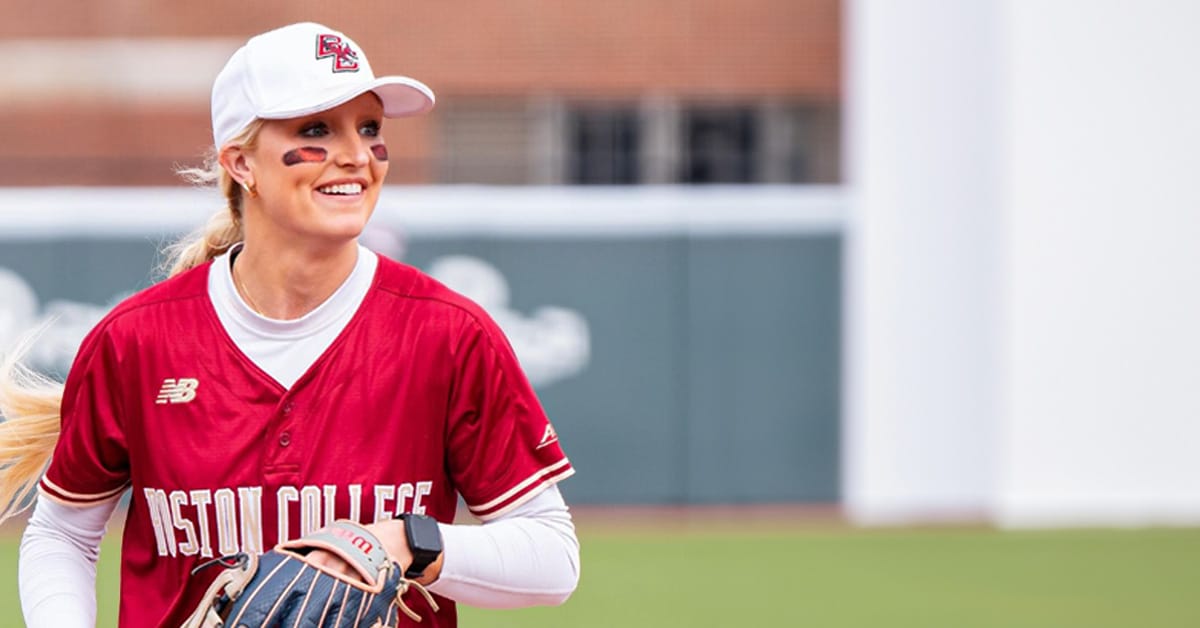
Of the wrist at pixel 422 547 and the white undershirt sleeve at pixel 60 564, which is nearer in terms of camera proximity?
the wrist at pixel 422 547

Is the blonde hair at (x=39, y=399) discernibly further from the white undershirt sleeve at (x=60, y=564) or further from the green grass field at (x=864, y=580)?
the green grass field at (x=864, y=580)

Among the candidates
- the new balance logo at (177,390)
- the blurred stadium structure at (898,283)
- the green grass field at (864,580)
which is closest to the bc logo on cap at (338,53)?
the new balance logo at (177,390)

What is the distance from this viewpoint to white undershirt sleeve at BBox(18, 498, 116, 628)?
3113 mm

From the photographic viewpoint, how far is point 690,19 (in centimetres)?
1827

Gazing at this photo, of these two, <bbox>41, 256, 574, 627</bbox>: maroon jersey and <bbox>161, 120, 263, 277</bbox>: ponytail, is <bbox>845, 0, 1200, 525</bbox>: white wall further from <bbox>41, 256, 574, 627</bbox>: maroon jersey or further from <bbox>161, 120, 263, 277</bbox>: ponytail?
<bbox>41, 256, 574, 627</bbox>: maroon jersey

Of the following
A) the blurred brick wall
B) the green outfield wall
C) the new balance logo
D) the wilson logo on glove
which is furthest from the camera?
the blurred brick wall

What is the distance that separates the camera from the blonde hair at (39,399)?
3309 mm

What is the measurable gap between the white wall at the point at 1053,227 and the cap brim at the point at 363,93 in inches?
456

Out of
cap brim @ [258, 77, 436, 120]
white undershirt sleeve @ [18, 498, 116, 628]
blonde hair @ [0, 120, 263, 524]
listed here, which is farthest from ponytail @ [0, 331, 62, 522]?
cap brim @ [258, 77, 436, 120]

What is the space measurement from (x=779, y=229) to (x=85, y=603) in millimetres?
11630

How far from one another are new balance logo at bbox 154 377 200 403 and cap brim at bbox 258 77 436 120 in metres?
0.44

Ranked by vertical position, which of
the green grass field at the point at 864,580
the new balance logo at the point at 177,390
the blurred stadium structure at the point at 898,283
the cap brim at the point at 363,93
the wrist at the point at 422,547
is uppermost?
the cap brim at the point at 363,93

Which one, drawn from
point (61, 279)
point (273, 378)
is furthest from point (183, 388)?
point (61, 279)

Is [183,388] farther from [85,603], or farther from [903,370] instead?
[903,370]
